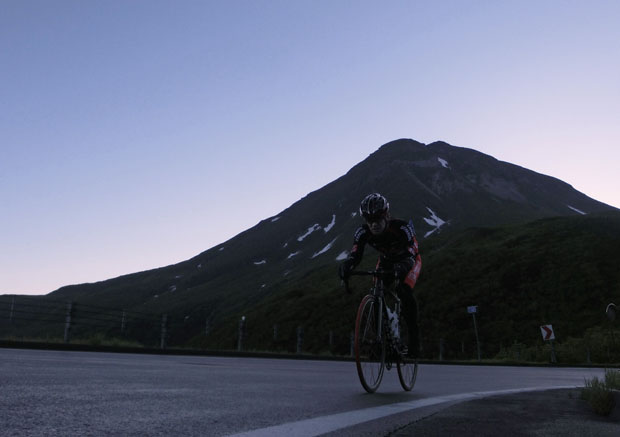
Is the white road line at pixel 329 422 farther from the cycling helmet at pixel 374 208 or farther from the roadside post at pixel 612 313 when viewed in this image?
the roadside post at pixel 612 313

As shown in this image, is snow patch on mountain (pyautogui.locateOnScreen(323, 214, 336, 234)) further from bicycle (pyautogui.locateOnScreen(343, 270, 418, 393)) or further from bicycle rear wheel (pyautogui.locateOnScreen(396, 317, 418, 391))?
bicycle (pyautogui.locateOnScreen(343, 270, 418, 393))

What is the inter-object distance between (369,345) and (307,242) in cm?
14933

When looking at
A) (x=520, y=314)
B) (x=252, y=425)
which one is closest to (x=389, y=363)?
(x=252, y=425)

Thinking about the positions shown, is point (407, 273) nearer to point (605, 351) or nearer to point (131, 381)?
point (131, 381)

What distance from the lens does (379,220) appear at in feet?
19.3

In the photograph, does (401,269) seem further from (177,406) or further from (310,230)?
(310,230)

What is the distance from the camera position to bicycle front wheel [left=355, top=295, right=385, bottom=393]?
5.51 meters

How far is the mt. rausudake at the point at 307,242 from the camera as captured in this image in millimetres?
100438

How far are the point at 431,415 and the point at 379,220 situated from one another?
2460 mm

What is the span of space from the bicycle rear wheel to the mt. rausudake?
64519 millimetres

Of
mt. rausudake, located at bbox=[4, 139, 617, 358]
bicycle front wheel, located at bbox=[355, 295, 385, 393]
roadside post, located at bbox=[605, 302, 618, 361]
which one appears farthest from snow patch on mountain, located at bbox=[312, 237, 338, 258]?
bicycle front wheel, located at bbox=[355, 295, 385, 393]

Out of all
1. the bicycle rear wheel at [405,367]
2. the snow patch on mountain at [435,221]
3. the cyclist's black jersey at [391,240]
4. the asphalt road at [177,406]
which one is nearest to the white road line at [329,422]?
the asphalt road at [177,406]

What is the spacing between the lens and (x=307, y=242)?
155 meters

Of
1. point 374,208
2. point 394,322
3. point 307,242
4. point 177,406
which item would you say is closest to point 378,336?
point 394,322
